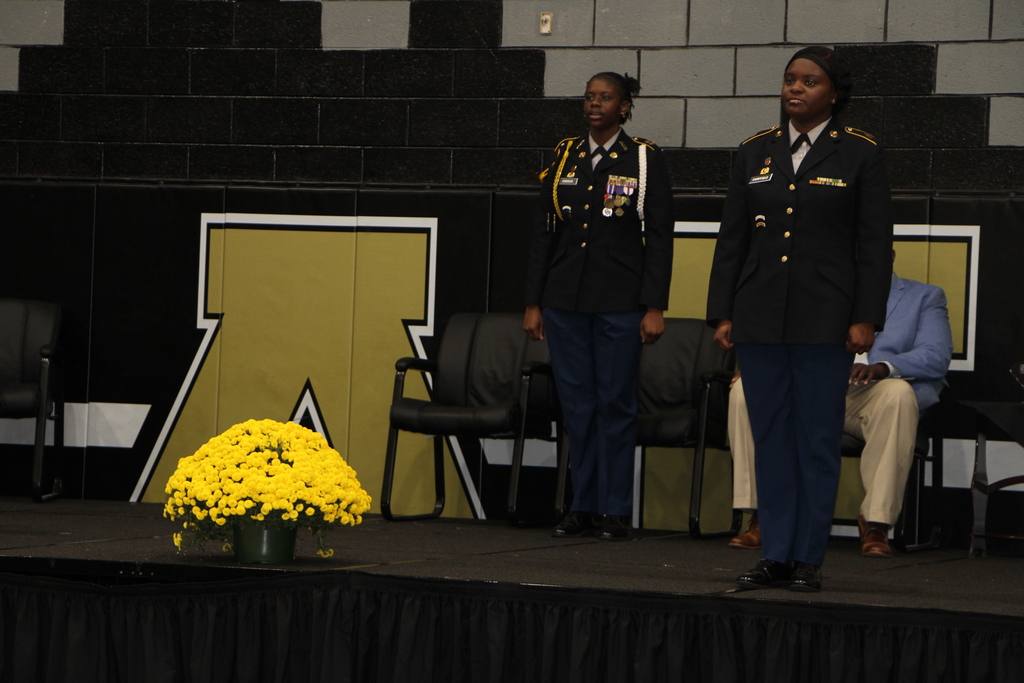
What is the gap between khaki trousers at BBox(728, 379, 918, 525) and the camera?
14.1ft

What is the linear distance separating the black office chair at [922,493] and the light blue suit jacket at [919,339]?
121mm

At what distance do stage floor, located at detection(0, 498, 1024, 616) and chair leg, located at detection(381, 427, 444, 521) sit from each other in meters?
0.18

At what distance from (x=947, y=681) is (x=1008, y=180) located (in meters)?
2.77

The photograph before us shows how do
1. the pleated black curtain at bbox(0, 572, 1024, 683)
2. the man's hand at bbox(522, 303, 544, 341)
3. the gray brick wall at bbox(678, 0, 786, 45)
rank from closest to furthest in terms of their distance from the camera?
→ the pleated black curtain at bbox(0, 572, 1024, 683), the man's hand at bbox(522, 303, 544, 341), the gray brick wall at bbox(678, 0, 786, 45)

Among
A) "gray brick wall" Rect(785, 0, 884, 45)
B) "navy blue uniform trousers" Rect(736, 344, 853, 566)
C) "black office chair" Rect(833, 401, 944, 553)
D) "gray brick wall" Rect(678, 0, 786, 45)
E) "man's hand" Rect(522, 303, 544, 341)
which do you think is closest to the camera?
"navy blue uniform trousers" Rect(736, 344, 853, 566)

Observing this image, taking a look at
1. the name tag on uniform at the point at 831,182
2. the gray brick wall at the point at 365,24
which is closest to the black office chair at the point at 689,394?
the name tag on uniform at the point at 831,182

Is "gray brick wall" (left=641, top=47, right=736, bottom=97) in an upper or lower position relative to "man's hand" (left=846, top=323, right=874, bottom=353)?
upper

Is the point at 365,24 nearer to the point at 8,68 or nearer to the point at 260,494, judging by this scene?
the point at 8,68

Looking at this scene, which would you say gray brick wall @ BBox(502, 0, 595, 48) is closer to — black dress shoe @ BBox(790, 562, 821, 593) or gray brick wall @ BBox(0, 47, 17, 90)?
gray brick wall @ BBox(0, 47, 17, 90)

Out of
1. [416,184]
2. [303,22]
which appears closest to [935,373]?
[416,184]

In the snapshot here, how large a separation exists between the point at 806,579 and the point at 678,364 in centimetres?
193

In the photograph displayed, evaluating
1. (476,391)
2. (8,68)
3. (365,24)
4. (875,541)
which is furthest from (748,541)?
(8,68)

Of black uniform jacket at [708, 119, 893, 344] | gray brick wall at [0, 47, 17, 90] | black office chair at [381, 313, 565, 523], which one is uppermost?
gray brick wall at [0, 47, 17, 90]

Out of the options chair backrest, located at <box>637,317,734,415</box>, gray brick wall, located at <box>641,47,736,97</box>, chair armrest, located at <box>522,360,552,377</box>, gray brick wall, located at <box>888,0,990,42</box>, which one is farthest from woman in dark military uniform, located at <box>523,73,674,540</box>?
gray brick wall, located at <box>888,0,990,42</box>
